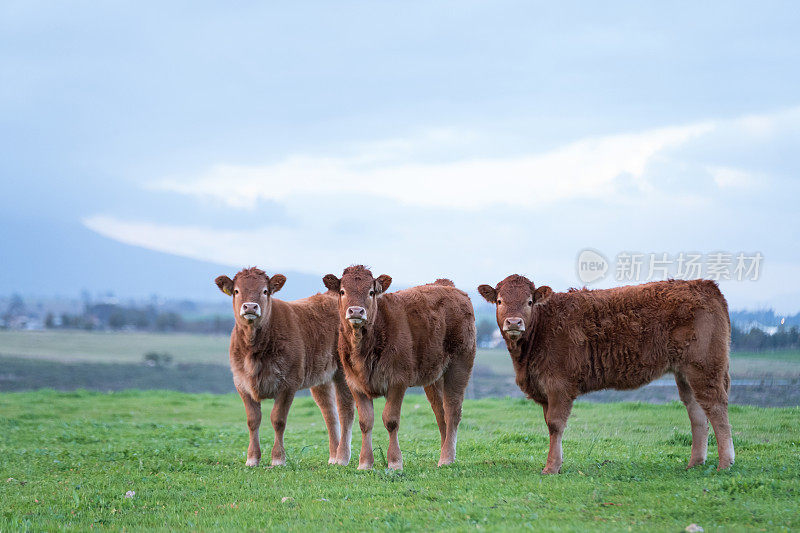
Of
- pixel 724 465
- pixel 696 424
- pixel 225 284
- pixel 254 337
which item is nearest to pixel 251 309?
pixel 254 337

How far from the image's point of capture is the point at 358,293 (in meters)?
11.9

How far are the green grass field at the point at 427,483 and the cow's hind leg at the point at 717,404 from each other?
0.31 meters

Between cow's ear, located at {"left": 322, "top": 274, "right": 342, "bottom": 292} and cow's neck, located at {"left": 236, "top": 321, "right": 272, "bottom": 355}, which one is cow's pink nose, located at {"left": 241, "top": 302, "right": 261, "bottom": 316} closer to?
cow's neck, located at {"left": 236, "top": 321, "right": 272, "bottom": 355}

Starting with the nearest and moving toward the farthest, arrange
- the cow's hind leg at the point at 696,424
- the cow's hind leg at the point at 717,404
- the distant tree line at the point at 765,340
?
the cow's hind leg at the point at 717,404, the cow's hind leg at the point at 696,424, the distant tree line at the point at 765,340

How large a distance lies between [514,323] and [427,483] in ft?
8.27

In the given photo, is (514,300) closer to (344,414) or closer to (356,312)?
(356,312)

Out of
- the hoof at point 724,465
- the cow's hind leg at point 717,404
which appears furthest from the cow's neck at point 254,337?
the hoof at point 724,465

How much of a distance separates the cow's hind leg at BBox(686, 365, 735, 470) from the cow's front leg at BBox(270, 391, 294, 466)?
610 centimetres

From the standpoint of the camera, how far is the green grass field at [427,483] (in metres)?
8.52

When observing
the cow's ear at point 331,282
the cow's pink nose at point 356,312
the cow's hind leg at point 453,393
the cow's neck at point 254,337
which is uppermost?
the cow's ear at point 331,282

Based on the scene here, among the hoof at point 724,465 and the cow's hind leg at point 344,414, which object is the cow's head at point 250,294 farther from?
the hoof at point 724,465

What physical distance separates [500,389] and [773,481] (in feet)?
75.3

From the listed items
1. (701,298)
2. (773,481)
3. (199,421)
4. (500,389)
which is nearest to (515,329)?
(701,298)

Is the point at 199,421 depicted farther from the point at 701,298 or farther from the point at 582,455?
the point at 701,298
